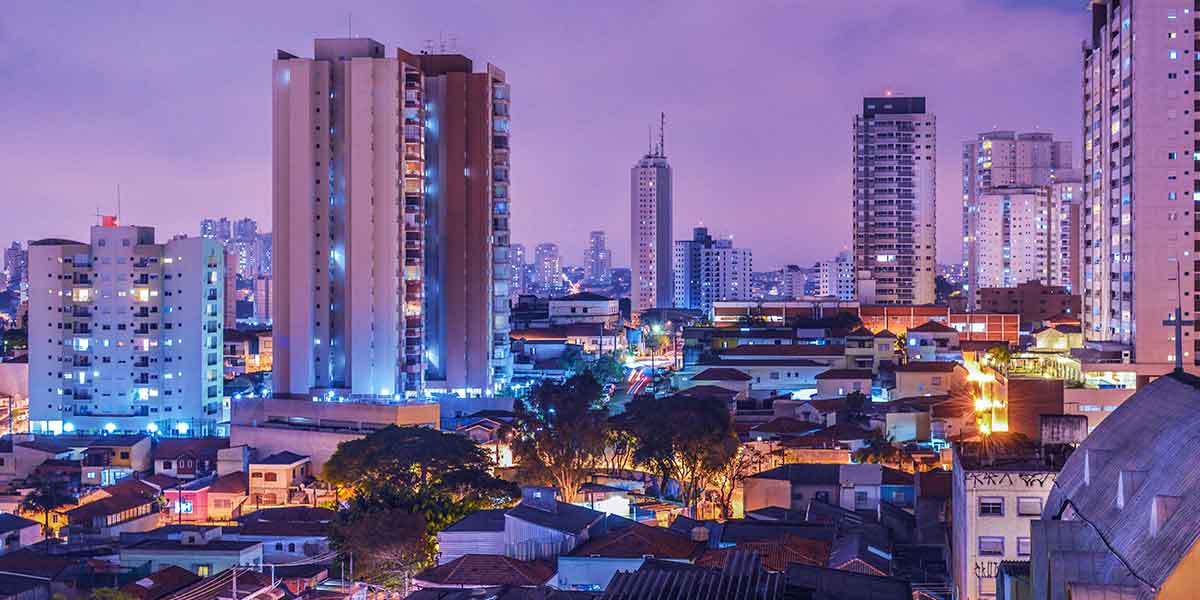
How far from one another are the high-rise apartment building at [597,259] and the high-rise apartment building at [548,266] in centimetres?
408

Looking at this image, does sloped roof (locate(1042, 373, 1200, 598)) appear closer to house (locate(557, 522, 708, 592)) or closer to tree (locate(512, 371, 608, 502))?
house (locate(557, 522, 708, 592))

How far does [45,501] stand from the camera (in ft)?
93.9

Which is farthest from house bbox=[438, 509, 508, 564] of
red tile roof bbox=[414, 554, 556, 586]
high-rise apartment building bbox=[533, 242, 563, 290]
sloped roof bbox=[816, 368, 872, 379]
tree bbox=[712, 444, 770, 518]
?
high-rise apartment building bbox=[533, 242, 563, 290]

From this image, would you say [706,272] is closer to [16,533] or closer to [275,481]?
[275,481]

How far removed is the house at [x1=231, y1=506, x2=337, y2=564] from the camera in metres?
23.3

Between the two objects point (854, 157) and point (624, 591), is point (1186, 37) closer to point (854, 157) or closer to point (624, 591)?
point (624, 591)

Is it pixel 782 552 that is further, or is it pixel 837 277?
pixel 837 277

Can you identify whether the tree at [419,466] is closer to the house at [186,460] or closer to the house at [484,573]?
the house at [484,573]

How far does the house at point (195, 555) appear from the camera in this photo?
21344 mm

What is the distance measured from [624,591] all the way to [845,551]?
660cm

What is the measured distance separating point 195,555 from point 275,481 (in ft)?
35.5

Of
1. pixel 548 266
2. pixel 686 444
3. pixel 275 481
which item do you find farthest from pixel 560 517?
pixel 548 266

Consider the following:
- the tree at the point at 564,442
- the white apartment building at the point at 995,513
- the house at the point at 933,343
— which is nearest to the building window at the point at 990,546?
the white apartment building at the point at 995,513

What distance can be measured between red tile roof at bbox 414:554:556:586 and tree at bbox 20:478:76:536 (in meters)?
13.6
